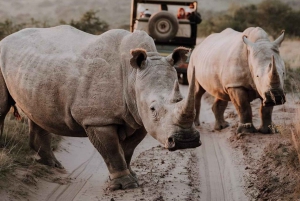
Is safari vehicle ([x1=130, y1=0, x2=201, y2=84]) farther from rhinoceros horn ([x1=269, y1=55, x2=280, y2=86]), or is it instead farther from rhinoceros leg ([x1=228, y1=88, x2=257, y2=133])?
rhinoceros horn ([x1=269, y1=55, x2=280, y2=86])

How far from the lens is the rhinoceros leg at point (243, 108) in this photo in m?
9.75

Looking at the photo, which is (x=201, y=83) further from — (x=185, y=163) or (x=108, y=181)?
(x=108, y=181)

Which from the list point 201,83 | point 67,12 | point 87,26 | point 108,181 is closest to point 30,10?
point 67,12

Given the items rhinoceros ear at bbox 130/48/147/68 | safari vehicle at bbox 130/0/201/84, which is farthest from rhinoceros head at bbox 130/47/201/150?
safari vehicle at bbox 130/0/201/84

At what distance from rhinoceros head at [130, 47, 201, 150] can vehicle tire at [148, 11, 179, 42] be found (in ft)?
31.7

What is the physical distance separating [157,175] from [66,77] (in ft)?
5.28

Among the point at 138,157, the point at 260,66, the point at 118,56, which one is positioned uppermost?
the point at 118,56

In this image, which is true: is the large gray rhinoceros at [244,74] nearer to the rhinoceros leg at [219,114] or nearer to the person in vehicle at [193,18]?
the rhinoceros leg at [219,114]

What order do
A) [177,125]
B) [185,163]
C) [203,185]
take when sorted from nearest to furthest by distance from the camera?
1. [177,125]
2. [203,185]
3. [185,163]

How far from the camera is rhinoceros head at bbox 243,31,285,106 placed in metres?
8.66

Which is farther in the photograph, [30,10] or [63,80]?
[30,10]

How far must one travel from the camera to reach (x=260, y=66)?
30.2 feet

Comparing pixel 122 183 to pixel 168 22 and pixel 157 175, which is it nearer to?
pixel 157 175

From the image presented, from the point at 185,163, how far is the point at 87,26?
2111 cm
